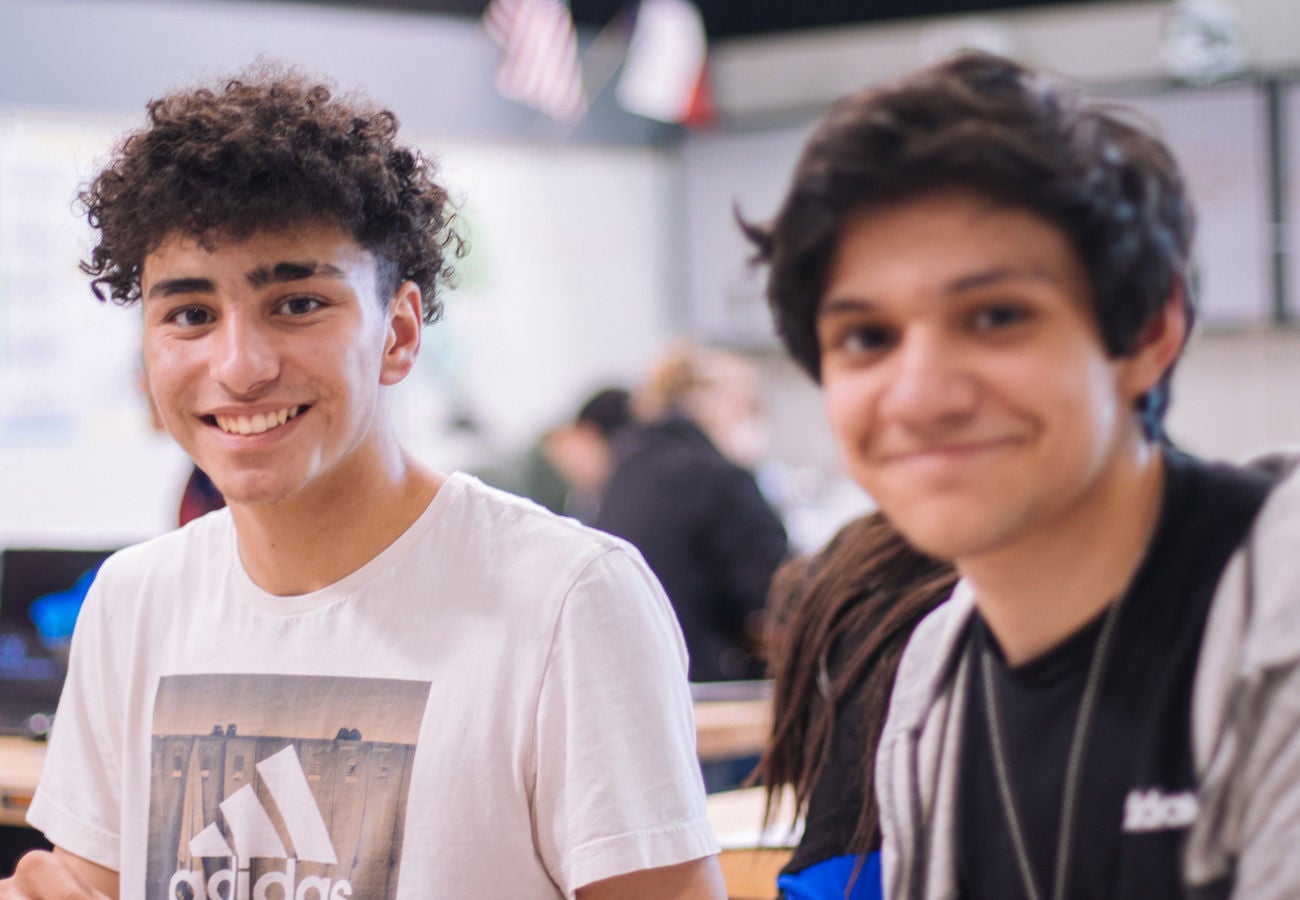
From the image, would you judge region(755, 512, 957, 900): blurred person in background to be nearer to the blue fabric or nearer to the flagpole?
the blue fabric

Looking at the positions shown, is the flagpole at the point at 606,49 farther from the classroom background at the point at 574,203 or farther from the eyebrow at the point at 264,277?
the eyebrow at the point at 264,277

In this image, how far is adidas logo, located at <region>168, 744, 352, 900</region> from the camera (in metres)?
1.44

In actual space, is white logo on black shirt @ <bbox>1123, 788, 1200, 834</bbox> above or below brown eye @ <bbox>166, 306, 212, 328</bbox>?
below

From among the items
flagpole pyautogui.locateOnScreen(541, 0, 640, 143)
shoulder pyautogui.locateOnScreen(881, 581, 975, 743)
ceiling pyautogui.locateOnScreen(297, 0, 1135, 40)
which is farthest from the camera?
flagpole pyautogui.locateOnScreen(541, 0, 640, 143)

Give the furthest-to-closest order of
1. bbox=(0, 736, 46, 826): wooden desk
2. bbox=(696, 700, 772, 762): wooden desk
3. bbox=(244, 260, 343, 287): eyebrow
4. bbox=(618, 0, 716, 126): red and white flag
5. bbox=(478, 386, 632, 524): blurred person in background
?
bbox=(618, 0, 716, 126): red and white flag < bbox=(478, 386, 632, 524): blurred person in background < bbox=(696, 700, 772, 762): wooden desk < bbox=(0, 736, 46, 826): wooden desk < bbox=(244, 260, 343, 287): eyebrow

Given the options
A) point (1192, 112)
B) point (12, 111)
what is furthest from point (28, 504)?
point (1192, 112)

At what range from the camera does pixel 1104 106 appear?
922 mm

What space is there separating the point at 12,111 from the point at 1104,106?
4.60m

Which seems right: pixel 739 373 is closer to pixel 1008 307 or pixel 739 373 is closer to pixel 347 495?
pixel 347 495

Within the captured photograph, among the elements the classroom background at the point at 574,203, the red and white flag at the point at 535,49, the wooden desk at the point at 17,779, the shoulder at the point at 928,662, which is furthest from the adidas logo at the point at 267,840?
the red and white flag at the point at 535,49

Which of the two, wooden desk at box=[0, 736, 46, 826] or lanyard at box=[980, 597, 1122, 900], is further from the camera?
wooden desk at box=[0, 736, 46, 826]

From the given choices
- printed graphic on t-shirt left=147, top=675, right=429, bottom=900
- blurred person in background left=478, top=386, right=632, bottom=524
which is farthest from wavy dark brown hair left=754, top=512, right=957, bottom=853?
blurred person in background left=478, top=386, right=632, bottom=524

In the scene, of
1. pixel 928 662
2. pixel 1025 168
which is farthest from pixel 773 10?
pixel 1025 168

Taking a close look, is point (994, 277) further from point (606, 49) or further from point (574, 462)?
point (606, 49)
